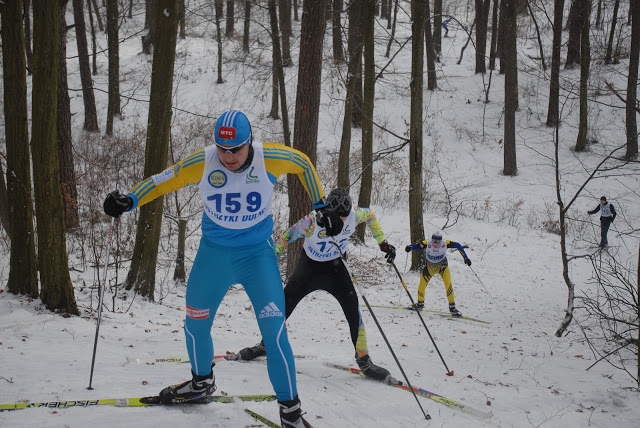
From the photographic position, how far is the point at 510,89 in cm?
1925

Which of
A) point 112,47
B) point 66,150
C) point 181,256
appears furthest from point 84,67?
point 181,256

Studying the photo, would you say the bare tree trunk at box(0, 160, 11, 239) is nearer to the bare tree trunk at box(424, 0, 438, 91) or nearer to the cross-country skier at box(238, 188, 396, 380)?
the cross-country skier at box(238, 188, 396, 380)

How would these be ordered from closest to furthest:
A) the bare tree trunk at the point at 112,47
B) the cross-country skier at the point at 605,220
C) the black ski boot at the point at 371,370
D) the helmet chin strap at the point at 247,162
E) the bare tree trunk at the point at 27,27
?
1. the helmet chin strap at the point at 247,162
2. the black ski boot at the point at 371,370
3. the bare tree trunk at the point at 27,27
4. the cross-country skier at the point at 605,220
5. the bare tree trunk at the point at 112,47

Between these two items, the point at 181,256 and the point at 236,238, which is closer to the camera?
the point at 236,238

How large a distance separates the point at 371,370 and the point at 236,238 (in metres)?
2.31

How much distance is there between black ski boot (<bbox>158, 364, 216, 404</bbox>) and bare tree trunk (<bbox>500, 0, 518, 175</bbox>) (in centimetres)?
1745

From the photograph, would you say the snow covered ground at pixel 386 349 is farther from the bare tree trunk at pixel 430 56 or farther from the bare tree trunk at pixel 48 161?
the bare tree trunk at pixel 430 56

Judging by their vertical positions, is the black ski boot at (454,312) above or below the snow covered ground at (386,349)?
below

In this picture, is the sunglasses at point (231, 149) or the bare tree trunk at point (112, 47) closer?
the sunglasses at point (231, 149)

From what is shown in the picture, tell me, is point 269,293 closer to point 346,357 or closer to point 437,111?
point 346,357

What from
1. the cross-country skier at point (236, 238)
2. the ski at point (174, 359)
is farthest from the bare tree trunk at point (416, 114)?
the cross-country skier at point (236, 238)

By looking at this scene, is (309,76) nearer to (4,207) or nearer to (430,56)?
(4,207)

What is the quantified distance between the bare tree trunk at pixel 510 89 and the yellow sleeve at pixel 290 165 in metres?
16.4

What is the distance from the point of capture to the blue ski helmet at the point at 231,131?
3529 millimetres
